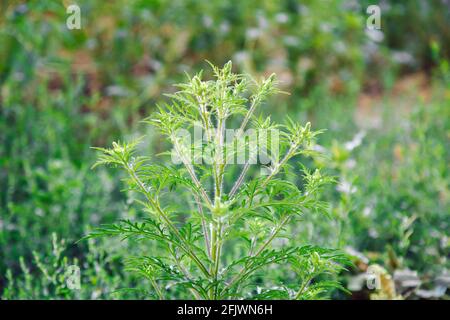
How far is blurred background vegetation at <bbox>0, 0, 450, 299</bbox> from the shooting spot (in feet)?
7.58

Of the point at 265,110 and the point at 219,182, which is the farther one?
the point at 265,110

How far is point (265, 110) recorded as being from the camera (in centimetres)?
377

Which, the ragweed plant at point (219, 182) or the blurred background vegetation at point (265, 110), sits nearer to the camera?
the ragweed plant at point (219, 182)

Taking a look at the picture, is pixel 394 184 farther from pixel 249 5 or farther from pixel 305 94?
pixel 249 5

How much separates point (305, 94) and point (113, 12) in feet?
4.52

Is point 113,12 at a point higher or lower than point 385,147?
higher

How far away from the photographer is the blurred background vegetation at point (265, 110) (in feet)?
7.58

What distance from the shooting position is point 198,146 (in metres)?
1.35

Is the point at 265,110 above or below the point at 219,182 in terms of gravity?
above

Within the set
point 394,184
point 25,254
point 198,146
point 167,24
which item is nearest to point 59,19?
point 167,24

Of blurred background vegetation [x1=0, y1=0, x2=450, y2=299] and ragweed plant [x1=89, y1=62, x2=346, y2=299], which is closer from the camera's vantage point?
ragweed plant [x1=89, y1=62, x2=346, y2=299]
